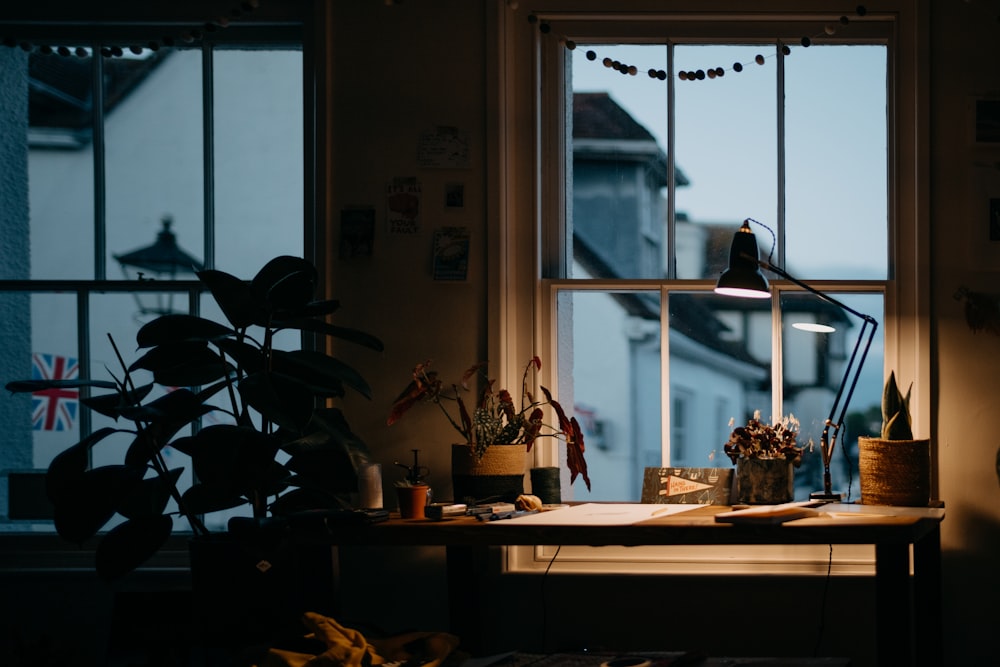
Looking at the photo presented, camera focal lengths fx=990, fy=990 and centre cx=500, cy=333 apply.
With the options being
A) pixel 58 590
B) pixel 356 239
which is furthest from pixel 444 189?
pixel 58 590

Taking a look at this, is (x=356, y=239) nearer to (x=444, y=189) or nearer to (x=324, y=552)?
(x=444, y=189)

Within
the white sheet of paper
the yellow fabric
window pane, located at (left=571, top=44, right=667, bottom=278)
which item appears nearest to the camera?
the yellow fabric

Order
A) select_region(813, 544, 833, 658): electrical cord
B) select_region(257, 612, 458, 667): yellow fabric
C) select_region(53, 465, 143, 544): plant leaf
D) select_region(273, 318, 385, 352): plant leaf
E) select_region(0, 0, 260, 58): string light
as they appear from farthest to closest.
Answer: select_region(0, 0, 260, 58): string light → select_region(813, 544, 833, 658): electrical cord → select_region(273, 318, 385, 352): plant leaf → select_region(53, 465, 143, 544): plant leaf → select_region(257, 612, 458, 667): yellow fabric

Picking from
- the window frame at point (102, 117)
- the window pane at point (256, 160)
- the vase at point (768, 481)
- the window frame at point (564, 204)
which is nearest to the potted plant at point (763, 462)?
the vase at point (768, 481)

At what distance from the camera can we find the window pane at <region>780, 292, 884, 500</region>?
3.25 metres

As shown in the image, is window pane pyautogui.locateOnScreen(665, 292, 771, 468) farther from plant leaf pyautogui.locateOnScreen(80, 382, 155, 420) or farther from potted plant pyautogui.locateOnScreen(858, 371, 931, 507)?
plant leaf pyautogui.locateOnScreen(80, 382, 155, 420)

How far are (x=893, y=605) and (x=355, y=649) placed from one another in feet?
4.63

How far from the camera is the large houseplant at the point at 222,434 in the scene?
100 inches

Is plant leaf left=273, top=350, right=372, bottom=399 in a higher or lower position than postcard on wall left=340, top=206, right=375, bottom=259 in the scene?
lower

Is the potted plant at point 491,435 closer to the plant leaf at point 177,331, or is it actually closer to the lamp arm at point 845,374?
the plant leaf at point 177,331

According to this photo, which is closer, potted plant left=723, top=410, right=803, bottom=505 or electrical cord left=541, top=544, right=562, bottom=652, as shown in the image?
potted plant left=723, top=410, right=803, bottom=505

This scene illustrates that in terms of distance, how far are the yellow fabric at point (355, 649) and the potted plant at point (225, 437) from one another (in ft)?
1.13

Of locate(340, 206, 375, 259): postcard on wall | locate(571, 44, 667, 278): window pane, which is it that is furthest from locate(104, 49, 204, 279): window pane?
locate(571, 44, 667, 278): window pane

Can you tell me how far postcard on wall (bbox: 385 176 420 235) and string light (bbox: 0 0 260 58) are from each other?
0.75m
